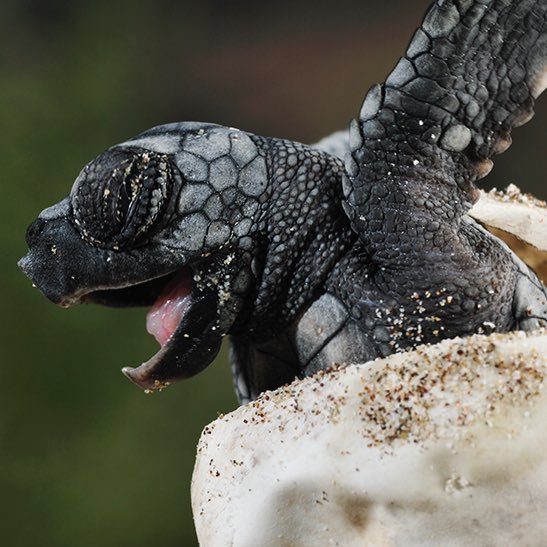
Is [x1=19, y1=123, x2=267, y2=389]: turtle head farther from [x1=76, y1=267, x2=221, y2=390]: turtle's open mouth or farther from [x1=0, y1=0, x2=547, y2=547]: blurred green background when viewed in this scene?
[x1=0, y1=0, x2=547, y2=547]: blurred green background

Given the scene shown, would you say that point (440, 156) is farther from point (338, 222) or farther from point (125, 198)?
point (125, 198)

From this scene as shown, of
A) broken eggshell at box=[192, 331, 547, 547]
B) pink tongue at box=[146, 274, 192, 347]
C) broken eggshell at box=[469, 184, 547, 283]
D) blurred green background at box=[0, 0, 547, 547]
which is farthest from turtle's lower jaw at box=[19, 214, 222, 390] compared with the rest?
blurred green background at box=[0, 0, 547, 547]

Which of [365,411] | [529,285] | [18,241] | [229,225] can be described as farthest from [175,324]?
[18,241]

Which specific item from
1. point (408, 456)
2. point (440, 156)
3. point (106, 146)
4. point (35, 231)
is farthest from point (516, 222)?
point (106, 146)

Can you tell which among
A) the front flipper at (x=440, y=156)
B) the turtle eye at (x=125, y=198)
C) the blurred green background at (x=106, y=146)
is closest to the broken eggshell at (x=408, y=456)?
the front flipper at (x=440, y=156)

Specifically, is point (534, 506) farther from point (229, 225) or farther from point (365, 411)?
point (229, 225)

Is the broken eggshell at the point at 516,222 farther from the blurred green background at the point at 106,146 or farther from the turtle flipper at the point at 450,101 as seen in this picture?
the blurred green background at the point at 106,146
